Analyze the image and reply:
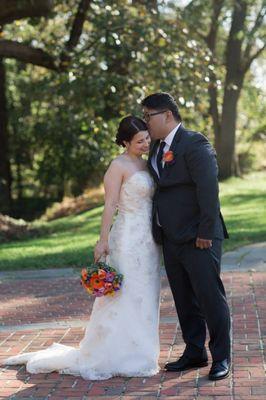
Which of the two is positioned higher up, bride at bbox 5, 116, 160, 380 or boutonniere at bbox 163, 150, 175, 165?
boutonniere at bbox 163, 150, 175, 165

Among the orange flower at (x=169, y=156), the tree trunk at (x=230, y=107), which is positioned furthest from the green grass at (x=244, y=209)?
the orange flower at (x=169, y=156)

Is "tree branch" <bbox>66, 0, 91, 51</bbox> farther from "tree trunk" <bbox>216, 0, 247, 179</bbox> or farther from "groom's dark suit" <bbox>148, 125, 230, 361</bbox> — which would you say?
"tree trunk" <bbox>216, 0, 247, 179</bbox>

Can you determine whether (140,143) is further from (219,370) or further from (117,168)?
(219,370)

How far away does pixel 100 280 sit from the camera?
5230mm

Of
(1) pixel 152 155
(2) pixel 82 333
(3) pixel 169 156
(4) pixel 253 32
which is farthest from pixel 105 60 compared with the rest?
(4) pixel 253 32

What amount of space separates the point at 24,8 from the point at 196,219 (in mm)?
10485

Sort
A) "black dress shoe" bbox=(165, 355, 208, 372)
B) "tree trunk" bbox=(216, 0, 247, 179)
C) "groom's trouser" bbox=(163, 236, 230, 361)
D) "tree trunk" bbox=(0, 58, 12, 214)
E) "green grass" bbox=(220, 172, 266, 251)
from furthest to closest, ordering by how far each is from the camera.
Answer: "tree trunk" bbox=(216, 0, 247, 179)
"tree trunk" bbox=(0, 58, 12, 214)
"green grass" bbox=(220, 172, 266, 251)
"black dress shoe" bbox=(165, 355, 208, 372)
"groom's trouser" bbox=(163, 236, 230, 361)

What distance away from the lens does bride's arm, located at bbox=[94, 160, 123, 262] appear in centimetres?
536

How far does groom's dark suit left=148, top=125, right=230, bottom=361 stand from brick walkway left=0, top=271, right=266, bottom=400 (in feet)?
1.13

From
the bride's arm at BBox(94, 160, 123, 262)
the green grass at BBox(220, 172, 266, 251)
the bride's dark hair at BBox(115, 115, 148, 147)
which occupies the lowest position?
the green grass at BBox(220, 172, 266, 251)

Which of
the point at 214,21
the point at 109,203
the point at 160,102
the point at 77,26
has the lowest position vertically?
the point at 109,203

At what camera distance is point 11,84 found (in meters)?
28.1

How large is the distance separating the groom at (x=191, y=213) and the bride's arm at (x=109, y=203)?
0.88ft

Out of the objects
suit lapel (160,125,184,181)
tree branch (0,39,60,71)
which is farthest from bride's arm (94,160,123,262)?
tree branch (0,39,60,71)
